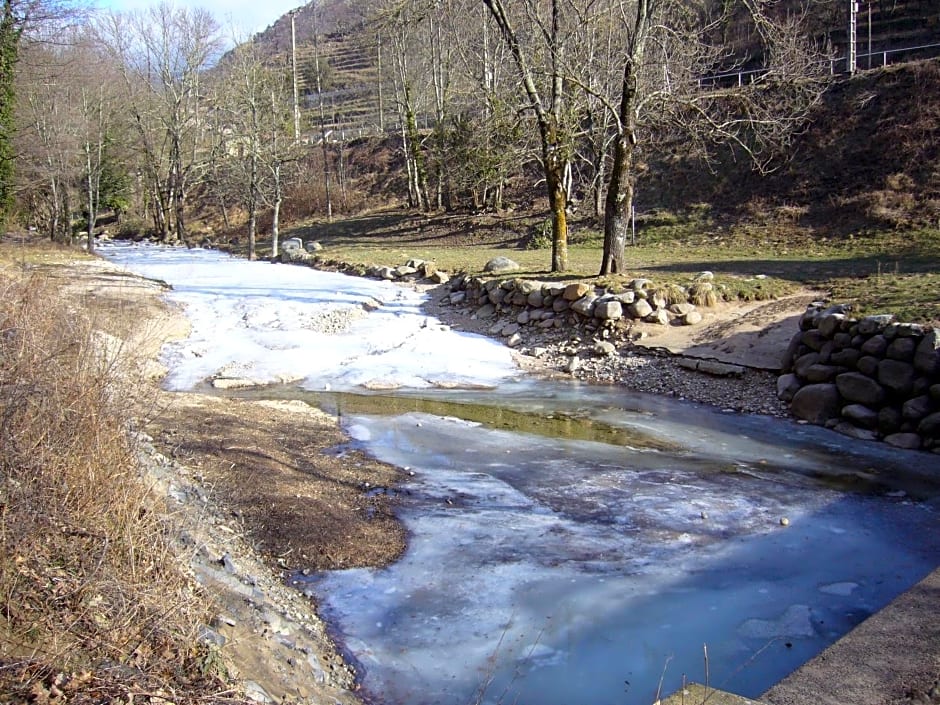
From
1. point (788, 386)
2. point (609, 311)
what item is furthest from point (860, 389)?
point (609, 311)

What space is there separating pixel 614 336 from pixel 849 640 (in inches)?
410

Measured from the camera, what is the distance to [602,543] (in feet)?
24.2

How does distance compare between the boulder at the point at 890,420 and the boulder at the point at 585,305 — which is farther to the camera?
the boulder at the point at 585,305

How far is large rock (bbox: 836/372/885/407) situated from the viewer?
10.9 metres

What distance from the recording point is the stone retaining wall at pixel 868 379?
10.4 metres

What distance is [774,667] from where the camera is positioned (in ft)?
18.4

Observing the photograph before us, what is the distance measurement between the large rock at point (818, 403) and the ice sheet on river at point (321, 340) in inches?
198

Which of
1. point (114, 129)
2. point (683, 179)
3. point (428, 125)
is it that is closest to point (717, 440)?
point (683, 179)

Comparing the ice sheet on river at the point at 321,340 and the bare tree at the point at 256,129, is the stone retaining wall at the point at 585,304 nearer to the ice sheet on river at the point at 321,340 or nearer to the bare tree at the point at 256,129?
the ice sheet on river at the point at 321,340

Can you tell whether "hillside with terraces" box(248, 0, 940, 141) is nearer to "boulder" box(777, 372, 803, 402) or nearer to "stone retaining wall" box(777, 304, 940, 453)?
"stone retaining wall" box(777, 304, 940, 453)

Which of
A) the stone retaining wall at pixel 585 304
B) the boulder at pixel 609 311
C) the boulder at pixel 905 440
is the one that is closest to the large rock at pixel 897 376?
the boulder at pixel 905 440

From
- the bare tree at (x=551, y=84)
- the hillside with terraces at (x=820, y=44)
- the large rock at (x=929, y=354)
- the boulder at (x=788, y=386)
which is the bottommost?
the boulder at (x=788, y=386)

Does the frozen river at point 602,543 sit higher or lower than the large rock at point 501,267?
lower

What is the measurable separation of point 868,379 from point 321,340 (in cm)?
1029
